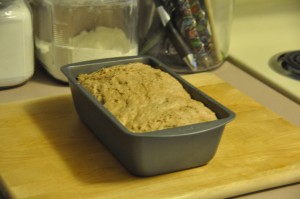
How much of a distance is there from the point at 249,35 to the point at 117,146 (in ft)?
2.17

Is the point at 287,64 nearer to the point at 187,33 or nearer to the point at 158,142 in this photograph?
the point at 187,33

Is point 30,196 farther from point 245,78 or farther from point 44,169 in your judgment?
point 245,78

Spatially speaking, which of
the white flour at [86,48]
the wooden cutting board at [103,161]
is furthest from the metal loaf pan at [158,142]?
the white flour at [86,48]

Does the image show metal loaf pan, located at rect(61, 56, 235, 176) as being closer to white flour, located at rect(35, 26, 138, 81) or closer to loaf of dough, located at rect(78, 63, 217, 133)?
loaf of dough, located at rect(78, 63, 217, 133)

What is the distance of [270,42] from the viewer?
1.36 metres

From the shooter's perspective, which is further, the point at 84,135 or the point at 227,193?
the point at 84,135

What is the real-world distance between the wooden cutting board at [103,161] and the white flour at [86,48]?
0.26 ft

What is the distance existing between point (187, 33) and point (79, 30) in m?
0.21

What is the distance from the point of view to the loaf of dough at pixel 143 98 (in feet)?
2.70

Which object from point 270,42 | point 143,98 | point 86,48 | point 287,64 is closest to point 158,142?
point 143,98

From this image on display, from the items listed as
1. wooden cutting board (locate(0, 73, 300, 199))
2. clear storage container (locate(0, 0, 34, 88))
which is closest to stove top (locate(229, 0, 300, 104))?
wooden cutting board (locate(0, 73, 300, 199))

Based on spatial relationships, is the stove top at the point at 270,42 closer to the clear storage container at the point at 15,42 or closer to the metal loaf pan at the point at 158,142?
the metal loaf pan at the point at 158,142

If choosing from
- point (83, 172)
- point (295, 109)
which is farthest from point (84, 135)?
point (295, 109)

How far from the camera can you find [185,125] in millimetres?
804
